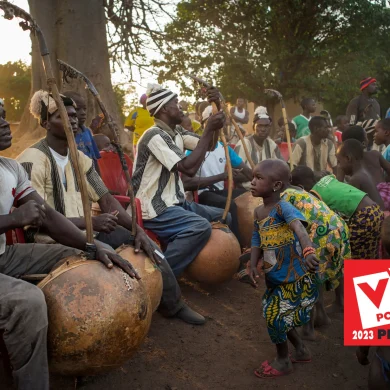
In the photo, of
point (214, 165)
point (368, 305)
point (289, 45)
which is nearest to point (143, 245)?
point (368, 305)

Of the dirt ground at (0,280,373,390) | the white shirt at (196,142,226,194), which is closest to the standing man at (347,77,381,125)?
the white shirt at (196,142,226,194)

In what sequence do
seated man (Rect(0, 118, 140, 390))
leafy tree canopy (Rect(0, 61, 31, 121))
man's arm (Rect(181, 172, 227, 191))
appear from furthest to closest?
leafy tree canopy (Rect(0, 61, 31, 121)) → man's arm (Rect(181, 172, 227, 191)) → seated man (Rect(0, 118, 140, 390))

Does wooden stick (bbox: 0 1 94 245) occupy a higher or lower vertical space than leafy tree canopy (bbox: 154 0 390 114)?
lower

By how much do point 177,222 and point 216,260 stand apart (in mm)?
515

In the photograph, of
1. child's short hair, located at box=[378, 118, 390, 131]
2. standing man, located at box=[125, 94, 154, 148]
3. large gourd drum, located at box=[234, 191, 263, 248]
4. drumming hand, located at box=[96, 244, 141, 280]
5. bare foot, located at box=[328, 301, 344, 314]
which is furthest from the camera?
standing man, located at box=[125, 94, 154, 148]

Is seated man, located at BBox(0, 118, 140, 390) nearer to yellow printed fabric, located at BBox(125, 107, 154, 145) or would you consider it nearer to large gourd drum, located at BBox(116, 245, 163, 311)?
large gourd drum, located at BBox(116, 245, 163, 311)

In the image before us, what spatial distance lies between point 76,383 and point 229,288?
2315 millimetres

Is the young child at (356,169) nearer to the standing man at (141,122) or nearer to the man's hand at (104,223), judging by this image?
the man's hand at (104,223)

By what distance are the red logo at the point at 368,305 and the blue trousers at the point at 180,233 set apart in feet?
6.59

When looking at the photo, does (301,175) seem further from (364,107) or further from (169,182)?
(364,107)

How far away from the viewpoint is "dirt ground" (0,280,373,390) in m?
3.33

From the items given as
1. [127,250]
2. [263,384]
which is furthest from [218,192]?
[263,384]

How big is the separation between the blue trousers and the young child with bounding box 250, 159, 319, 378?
1061 millimetres

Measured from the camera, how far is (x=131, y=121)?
769cm
